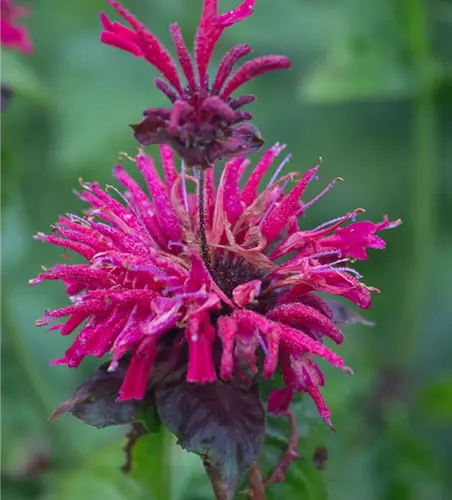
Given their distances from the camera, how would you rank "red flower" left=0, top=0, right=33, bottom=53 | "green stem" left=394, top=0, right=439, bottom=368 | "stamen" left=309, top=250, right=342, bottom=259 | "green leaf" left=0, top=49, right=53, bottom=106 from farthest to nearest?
"green stem" left=394, top=0, right=439, bottom=368
"red flower" left=0, top=0, right=33, bottom=53
"green leaf" left=0, top=49, right=53, bottom=106
"stamen" left=309, top=250, right=342, bottom=259

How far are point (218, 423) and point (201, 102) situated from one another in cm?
37

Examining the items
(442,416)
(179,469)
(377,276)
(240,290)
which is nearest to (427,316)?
(377,276)

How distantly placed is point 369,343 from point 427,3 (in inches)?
35.9

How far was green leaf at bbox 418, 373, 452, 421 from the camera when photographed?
1.74m

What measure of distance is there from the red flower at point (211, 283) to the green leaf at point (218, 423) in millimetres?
33

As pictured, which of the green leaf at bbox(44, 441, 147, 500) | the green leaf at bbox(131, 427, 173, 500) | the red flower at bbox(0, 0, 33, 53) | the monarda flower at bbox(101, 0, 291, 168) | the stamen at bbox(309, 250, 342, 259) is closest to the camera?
the monarda flower at bbox(101, 0, 291, 168)

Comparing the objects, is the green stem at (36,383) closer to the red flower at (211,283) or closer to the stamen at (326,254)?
the red flower at (211,283)

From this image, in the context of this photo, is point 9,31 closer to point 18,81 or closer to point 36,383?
point 18,81

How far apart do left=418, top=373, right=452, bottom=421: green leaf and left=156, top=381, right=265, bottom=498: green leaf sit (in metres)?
0.90

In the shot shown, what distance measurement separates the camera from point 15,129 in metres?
2.69

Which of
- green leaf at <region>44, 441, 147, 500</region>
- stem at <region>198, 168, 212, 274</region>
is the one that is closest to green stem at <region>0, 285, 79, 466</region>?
green leaf at <region>44, 441, 147, 500</region>

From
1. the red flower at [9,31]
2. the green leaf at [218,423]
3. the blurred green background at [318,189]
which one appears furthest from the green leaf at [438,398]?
the red flower at [9,31]

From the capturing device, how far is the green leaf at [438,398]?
68.6 inches

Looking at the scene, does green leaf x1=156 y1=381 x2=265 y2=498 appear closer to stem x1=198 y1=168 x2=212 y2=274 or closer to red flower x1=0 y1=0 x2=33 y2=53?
stem x1=198 y1=168 x2=212 y2=274
